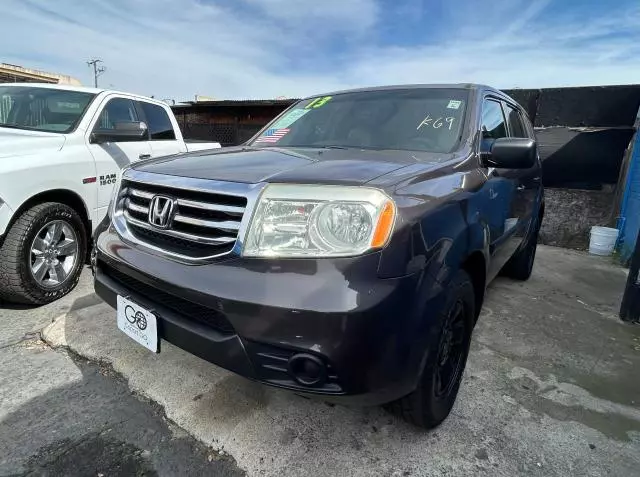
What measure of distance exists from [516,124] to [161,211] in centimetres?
302

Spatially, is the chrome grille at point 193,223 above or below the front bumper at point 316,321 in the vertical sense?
above

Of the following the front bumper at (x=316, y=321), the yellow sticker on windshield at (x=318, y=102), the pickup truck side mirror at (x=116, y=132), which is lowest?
the front bumper at (x=316, y=321)

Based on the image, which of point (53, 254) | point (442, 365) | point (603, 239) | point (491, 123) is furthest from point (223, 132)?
point (442, 365)

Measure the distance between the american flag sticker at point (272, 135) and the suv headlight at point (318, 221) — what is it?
136cm

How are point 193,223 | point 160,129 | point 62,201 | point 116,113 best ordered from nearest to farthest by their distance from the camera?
point 193,223 < point 62,201 < point 116,113 < point 160,129

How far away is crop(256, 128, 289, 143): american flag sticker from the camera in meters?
2.68

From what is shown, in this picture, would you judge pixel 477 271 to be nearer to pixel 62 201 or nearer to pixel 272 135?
pixel 272 135

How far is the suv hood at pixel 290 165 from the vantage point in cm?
147

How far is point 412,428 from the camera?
185 cm

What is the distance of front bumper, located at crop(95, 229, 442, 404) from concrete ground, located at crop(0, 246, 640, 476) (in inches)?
20.6

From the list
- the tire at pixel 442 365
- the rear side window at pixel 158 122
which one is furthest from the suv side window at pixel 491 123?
the rear side window at pixel 158 122

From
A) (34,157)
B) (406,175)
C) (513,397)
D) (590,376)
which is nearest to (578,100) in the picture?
(590,376)

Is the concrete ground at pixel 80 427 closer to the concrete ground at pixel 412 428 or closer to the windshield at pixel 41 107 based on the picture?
the concrete ground at pixel 412 428

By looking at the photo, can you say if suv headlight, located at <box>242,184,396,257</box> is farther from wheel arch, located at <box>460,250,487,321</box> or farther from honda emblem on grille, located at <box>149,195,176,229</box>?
wheel arch, located at <box>460,250,487,321</box>
